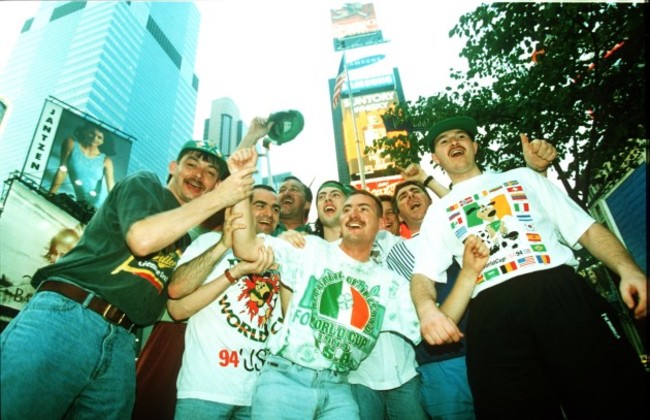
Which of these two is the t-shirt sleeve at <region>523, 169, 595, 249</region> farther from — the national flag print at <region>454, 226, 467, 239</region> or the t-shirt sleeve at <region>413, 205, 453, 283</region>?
the t-shirt sleeve at <region>413, 205, 453, 283</region>

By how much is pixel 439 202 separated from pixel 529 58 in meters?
8.46

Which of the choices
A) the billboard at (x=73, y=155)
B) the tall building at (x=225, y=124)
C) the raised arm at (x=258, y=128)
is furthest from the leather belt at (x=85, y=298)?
the tall building at (x=225, y=124)

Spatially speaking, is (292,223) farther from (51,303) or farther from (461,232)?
(51,303)

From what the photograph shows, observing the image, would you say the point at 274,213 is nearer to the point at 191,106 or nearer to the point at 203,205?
the point at 203,205

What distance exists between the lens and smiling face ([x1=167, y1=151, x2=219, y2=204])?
3.09 metres

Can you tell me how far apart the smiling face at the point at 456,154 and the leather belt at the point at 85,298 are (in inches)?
116

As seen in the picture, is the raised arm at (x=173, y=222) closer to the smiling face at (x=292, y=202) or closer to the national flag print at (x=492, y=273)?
the national flag print at (x=492, y=273)

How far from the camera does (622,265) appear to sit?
6.67 ft

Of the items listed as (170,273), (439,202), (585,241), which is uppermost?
(439,202)

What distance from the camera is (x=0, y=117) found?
6320 millimetres

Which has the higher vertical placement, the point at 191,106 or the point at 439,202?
the point at 191,106

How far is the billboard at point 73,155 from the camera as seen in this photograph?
18938 millimetres

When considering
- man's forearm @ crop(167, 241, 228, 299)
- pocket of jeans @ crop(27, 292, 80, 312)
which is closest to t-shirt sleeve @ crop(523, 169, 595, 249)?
man's forearm @ crop(167, 241, 228, 299)

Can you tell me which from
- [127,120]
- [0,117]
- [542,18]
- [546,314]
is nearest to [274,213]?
[546,314]
